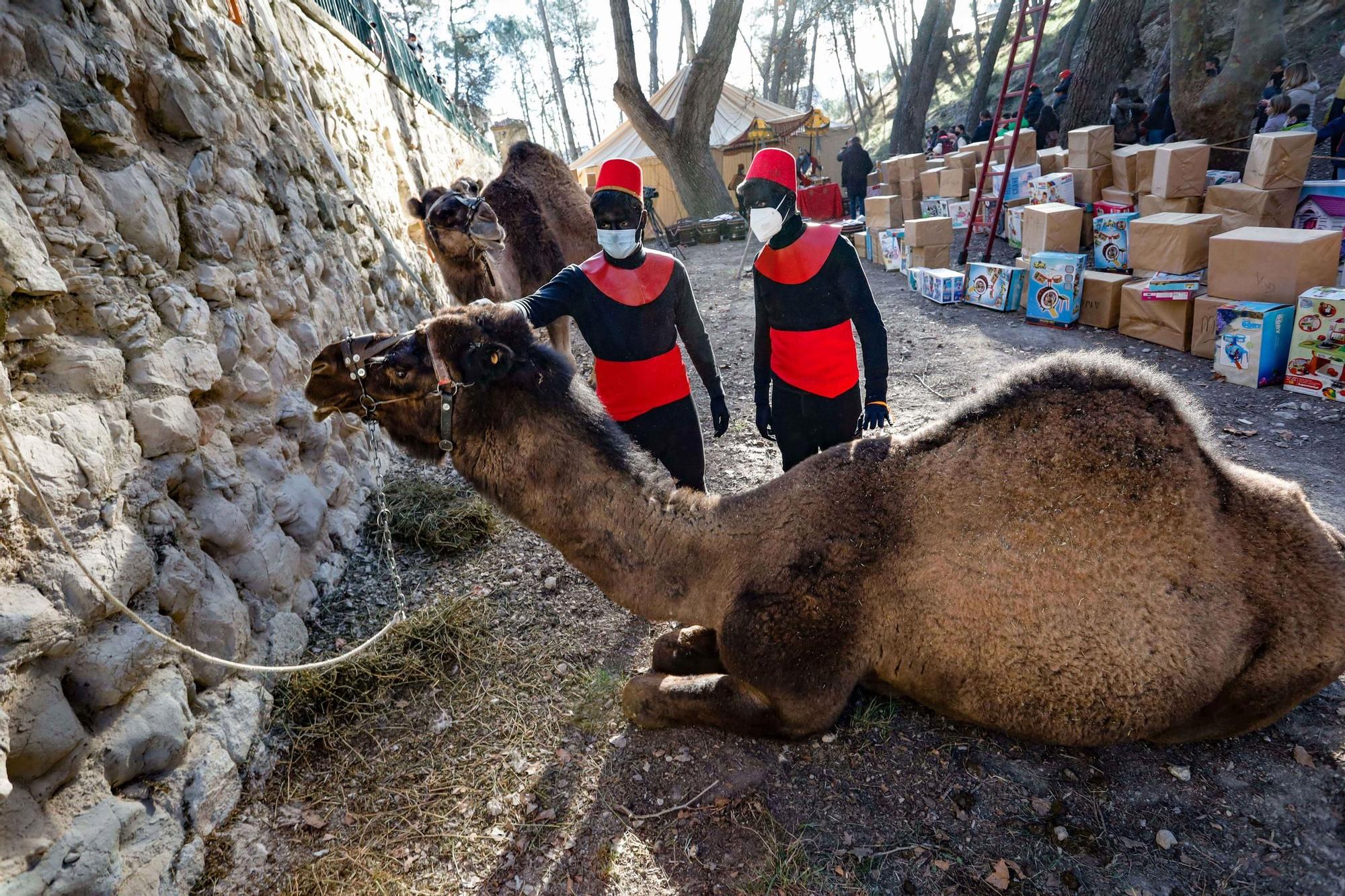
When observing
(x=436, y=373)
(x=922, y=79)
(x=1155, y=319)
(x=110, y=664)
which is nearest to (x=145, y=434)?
(x=110, y=664)

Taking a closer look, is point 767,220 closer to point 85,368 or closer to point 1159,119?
point 85,368

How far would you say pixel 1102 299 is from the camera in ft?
22.7

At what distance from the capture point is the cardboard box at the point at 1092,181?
335 inches

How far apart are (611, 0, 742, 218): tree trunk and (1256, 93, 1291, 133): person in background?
30.3 ft

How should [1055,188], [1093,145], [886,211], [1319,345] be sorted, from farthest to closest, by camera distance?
[886,211] < [1055,188] < [1093,145] < [1319,345]

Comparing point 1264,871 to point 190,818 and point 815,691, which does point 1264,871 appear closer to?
point 815,691

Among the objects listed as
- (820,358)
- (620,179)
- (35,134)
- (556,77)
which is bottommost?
(820,358)

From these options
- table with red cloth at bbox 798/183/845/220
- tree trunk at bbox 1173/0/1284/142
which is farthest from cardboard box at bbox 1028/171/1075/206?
table with red cloth at bbox 798/183/845/220

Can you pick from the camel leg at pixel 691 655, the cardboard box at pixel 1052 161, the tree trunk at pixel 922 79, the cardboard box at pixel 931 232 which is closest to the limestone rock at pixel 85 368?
the camel leg at pixel 691 655

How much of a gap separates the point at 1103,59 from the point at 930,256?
611 cm

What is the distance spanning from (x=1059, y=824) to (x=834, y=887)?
2.63ft

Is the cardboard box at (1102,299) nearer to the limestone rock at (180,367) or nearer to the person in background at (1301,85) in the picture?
the person in background at (1301,85)

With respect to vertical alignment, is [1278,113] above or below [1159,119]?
below

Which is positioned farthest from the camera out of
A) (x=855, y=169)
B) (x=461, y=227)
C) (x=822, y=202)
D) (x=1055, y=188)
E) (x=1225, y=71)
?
(x=822, y=202)
